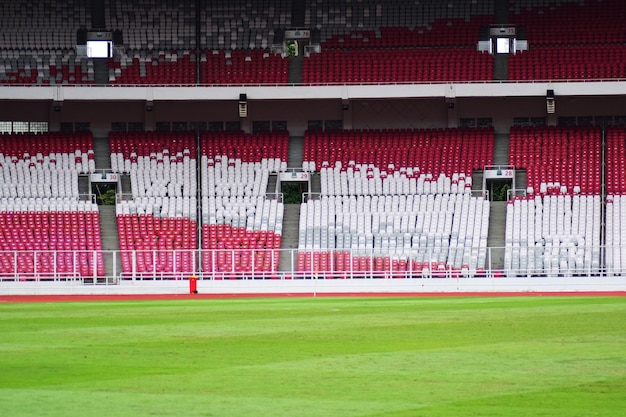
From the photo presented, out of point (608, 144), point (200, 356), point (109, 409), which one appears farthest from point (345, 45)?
point (109, 409)

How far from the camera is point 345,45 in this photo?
5006 centimetres

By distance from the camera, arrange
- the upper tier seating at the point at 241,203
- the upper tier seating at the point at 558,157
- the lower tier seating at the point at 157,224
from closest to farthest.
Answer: the upper tier seating at the point at 241,203 → the lower tier seating at the point at 157,224 → the upper tier seating at the point at 558,157

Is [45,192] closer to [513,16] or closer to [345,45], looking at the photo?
[345,45]

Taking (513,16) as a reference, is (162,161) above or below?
below

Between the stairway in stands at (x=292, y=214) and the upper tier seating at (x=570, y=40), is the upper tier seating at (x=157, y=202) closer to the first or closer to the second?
the stairway in stands at (x=292, y=214)

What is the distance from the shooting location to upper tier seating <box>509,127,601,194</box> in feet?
148

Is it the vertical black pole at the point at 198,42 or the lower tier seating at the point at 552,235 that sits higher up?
the vertical black pole at the point at 198,42

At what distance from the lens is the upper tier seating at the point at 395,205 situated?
39062 millimetres

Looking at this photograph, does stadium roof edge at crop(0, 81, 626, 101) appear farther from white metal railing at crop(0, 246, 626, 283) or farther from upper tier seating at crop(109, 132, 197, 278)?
white metal railing at crop(0, 246, 626, 283)

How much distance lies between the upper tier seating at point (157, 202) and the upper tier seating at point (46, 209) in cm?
120

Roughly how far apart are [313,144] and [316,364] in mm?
33527

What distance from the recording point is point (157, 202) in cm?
4494

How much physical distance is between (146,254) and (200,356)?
23043mm

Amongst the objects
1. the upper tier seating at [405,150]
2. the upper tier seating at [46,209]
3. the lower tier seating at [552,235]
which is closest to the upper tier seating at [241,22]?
the upper tier seating at [405,150]
